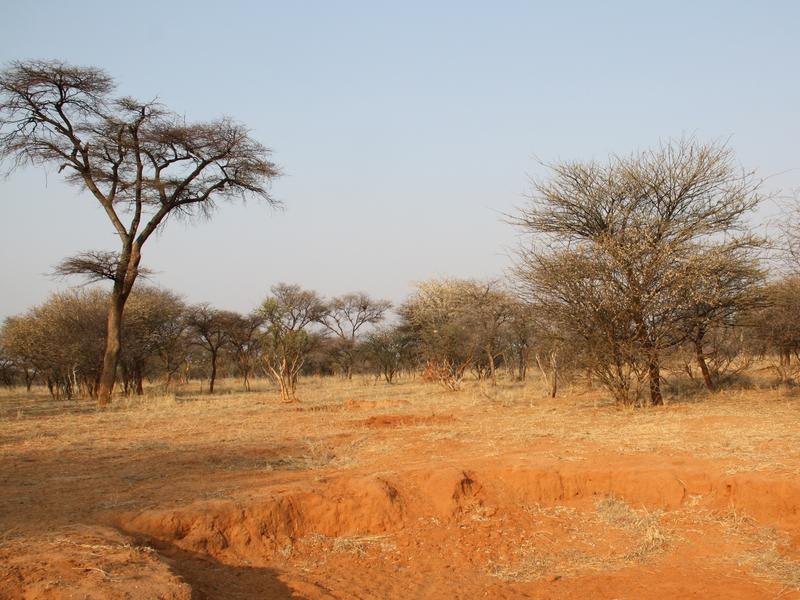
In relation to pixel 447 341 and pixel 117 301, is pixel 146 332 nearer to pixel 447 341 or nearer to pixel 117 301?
pixel 117 301

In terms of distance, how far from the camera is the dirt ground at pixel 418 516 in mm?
4766

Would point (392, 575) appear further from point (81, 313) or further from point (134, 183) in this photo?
point (81, 313)

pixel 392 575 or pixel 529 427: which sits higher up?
pixel 529 427

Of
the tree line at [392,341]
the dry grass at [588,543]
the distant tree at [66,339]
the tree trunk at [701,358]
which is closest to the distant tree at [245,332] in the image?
the tree line at [392,341]

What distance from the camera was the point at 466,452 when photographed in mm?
8328

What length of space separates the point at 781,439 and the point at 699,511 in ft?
8.74

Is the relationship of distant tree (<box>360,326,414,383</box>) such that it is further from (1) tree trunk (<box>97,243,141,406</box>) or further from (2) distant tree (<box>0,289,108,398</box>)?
(1) tree trunk (<box>97,243,141,406</box>)

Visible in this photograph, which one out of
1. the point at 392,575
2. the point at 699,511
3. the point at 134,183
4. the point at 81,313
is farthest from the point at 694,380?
the point at 81,313

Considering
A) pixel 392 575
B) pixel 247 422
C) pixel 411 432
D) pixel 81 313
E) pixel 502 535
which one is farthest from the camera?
pixel 81 313

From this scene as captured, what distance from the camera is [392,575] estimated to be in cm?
520

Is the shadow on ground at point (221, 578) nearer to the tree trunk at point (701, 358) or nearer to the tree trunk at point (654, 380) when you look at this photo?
the tree trunk at point (654, 380)

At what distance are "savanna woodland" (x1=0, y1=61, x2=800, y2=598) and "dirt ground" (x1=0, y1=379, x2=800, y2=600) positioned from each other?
0.02 m

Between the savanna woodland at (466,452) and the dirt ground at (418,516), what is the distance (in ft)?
0.08

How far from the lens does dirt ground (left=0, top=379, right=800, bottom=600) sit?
477cm
